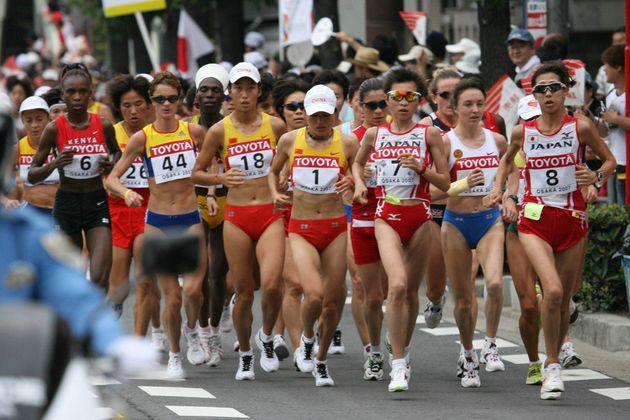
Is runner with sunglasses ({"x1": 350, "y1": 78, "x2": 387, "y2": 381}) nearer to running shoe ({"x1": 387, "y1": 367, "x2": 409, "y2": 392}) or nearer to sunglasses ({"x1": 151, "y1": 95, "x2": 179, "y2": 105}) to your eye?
running shoe ({"x1": 387, "y1": 367, "x2": 409, "y2": 392})

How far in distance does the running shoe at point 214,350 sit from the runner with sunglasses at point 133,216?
47 centimetres

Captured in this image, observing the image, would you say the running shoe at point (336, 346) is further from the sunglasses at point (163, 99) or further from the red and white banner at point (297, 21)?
the red and white banner at point (297, 21)

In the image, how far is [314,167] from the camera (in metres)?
11.7

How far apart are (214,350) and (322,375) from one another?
1.47 metres

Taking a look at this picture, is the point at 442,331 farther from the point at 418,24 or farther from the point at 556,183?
the point at 418,24

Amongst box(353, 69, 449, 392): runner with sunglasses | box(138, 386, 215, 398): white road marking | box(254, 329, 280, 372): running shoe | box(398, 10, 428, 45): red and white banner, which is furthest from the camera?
box(398, 10, 428, 45): red and white banner

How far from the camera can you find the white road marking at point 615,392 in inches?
424

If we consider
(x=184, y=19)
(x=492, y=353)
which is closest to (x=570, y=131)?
(x=492, y=353)

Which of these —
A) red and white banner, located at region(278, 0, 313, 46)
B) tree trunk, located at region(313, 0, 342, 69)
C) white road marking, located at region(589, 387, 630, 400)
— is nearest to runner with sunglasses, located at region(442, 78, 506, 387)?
white road marking, located at region(589, 387, 630, 400)

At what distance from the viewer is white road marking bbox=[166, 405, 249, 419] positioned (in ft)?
33.2

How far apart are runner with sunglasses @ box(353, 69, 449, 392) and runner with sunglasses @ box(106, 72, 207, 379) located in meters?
1.38

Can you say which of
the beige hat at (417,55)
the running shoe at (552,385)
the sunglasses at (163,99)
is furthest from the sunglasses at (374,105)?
the beige hat at (417,55)

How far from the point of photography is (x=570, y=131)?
11.2 m

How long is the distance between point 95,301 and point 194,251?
37 centimetres
